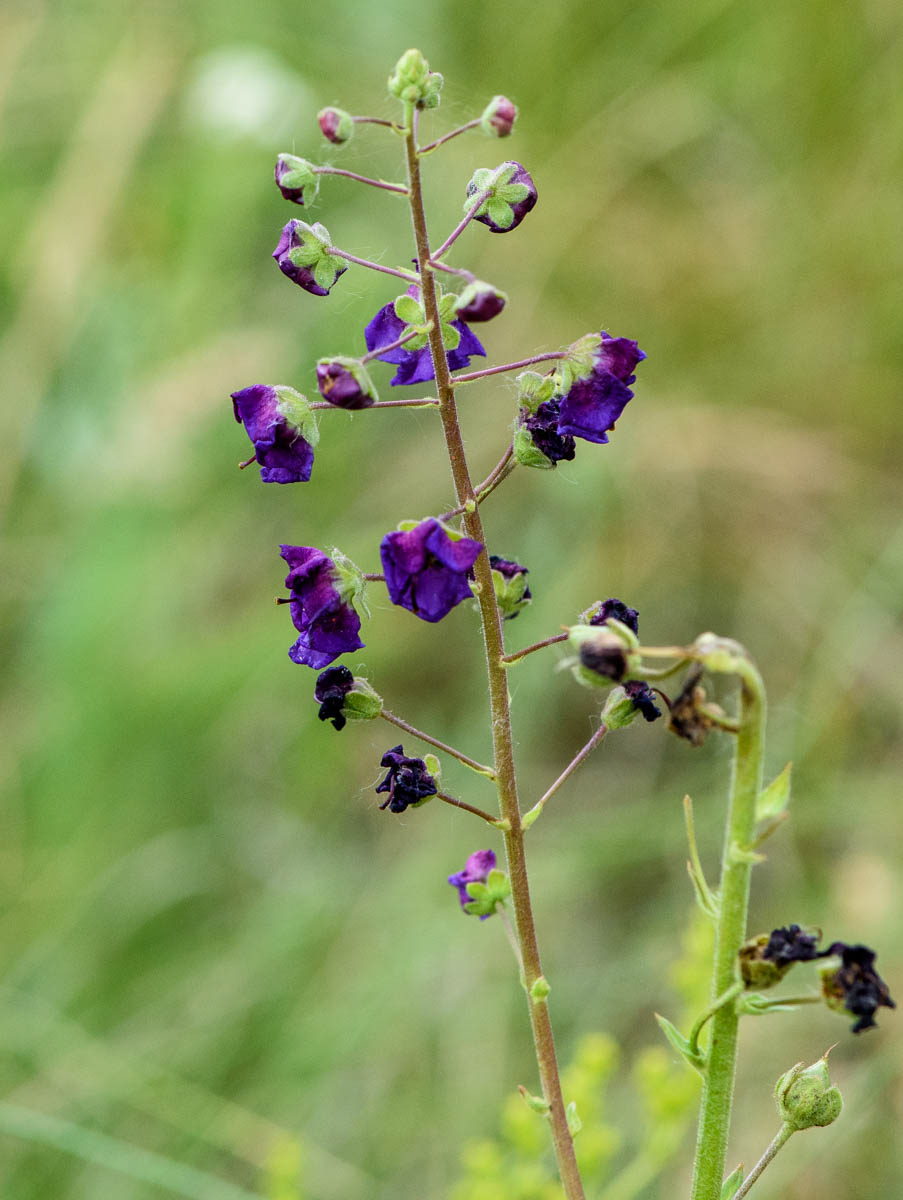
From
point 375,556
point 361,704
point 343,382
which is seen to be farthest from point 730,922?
point 375,556

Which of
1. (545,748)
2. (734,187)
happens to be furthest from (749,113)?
(545,748)

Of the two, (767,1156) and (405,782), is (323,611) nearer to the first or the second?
(405,782)

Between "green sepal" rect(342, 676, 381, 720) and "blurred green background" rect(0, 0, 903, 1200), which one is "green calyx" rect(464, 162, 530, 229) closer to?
"green sepal" rect(342, 676, 381, 720)

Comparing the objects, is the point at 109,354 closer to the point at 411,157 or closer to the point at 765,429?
the point at 765,429

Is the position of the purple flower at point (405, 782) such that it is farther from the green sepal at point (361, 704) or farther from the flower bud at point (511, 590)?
the flower bud at point (511, 590)

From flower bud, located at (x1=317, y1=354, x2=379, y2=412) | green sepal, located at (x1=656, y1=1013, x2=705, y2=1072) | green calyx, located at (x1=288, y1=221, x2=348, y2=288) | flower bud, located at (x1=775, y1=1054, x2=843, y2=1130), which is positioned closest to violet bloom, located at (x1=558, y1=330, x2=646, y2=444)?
flower bud, located at (x1=317, y1=354, x2=379, y2=412)

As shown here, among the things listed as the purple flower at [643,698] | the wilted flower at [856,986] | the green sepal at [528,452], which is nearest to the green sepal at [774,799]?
the wilted flower at [856,986]

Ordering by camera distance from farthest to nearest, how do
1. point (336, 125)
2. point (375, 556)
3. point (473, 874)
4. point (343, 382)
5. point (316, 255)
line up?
point (375, 556)
point (473, 874)
point (316, 255)
point (336, 125)
point (343, 382)
